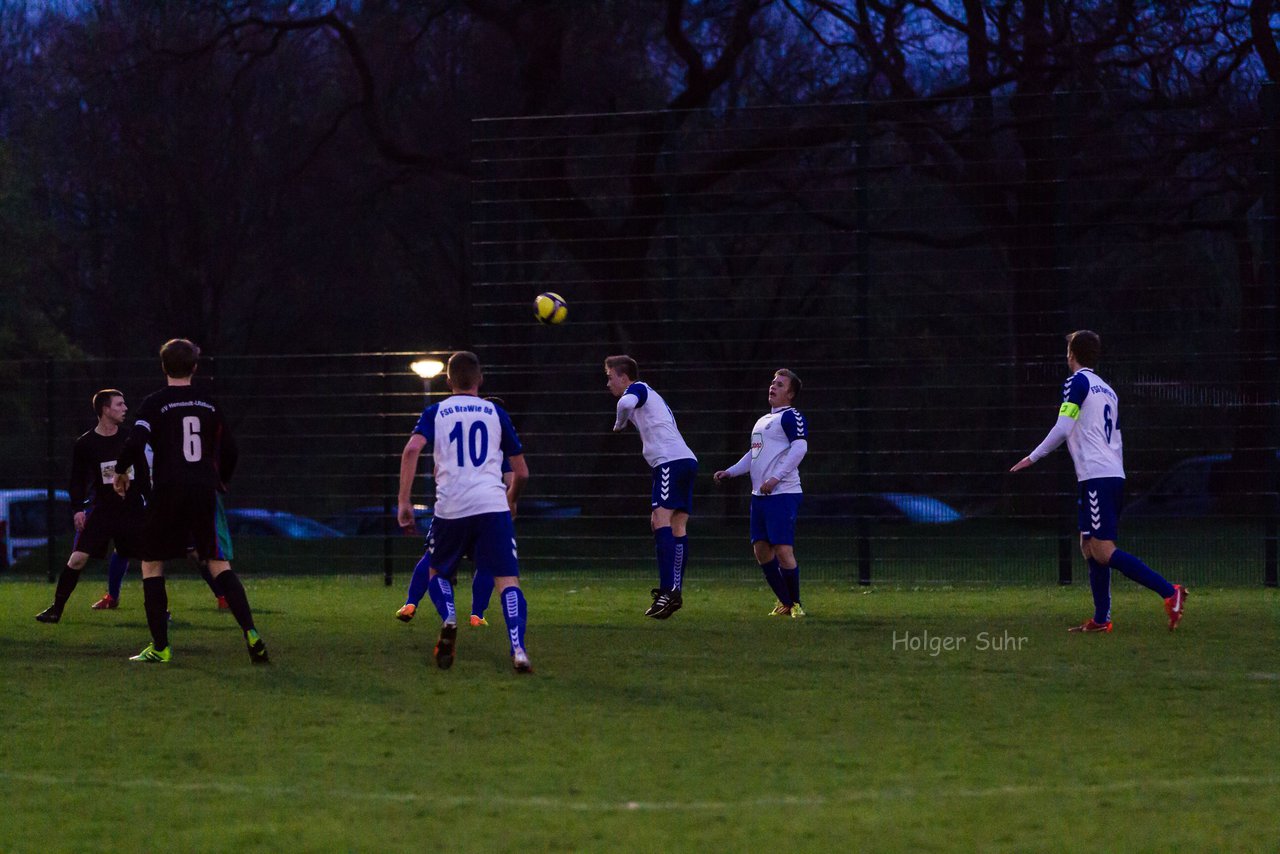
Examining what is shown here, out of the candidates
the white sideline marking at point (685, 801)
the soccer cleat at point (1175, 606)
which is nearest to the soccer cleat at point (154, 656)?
the white sideline marking at point (685, 801)

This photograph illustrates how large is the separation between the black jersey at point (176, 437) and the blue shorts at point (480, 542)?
1483 mm

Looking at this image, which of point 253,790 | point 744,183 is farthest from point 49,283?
point 253,790

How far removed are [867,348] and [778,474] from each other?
4.27 meters

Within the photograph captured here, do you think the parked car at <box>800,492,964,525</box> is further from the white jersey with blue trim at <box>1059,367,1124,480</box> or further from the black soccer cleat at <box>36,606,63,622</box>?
the black soccer cleat at <box>36,606,63,622</box>

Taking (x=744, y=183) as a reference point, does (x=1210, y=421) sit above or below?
below

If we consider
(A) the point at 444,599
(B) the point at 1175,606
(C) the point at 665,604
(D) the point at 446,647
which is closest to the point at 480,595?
(C) the point at 665,604

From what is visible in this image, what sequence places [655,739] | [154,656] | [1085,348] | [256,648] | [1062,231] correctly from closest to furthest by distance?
[655,739], [256,648], [154,656], [1085,348], [1062,231]

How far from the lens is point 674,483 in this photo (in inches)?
492

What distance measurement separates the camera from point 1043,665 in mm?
9375

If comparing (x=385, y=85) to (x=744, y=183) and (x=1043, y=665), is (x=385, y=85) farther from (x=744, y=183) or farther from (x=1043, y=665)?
(x=1043, y=665)

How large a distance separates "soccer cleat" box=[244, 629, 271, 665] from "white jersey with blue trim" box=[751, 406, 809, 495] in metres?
4.08

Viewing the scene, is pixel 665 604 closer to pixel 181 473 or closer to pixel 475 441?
pixel 475 441

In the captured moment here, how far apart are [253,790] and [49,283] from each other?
86.9 feet

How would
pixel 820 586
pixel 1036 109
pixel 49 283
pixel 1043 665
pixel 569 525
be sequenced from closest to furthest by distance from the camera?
1. pixel 1043 665
2. pixel 820 586
3. pixel 569 525
4. pixel 1036 109
5. pixel 49 283
